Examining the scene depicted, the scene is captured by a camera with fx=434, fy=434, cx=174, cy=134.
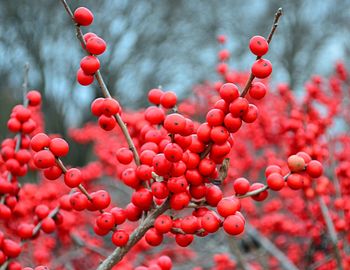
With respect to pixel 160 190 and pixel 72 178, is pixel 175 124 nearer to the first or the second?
pixel 160 190

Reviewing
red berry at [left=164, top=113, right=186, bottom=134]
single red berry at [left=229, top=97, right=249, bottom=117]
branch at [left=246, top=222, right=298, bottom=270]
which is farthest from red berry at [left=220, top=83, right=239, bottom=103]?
branch at [left=246, top=222, right=298, bottom=270]

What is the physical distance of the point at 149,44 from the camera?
1608 centimetres

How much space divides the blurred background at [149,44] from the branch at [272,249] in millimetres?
9026

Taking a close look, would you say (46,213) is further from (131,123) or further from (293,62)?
(293,62)

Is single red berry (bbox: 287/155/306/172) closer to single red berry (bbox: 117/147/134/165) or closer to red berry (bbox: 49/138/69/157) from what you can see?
single red berry (bbox: 117/147/134/165)

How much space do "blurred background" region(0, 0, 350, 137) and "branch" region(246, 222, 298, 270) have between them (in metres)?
9.03

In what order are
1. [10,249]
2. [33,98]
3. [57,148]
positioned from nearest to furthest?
[57,148] → [10,249] → [33,98]

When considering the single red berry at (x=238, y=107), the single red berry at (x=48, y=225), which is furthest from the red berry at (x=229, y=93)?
the single red berry at (x=48, y=225)

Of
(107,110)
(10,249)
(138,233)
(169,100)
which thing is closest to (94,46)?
(107,110)

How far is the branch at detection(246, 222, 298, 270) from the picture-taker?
308 cm

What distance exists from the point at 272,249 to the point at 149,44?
1341cm

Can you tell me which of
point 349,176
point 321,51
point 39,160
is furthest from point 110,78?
point 39,160

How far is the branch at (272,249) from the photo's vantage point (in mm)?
3080

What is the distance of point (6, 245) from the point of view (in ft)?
4.74
